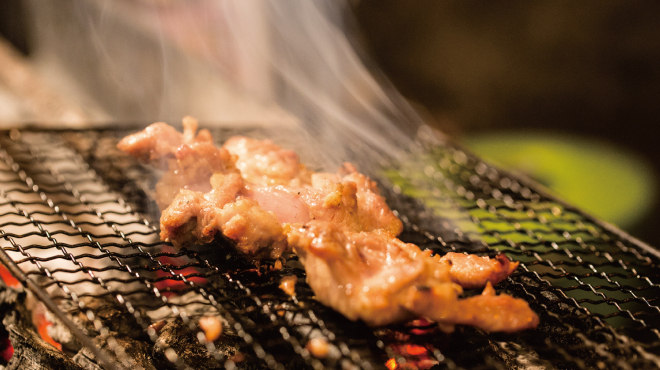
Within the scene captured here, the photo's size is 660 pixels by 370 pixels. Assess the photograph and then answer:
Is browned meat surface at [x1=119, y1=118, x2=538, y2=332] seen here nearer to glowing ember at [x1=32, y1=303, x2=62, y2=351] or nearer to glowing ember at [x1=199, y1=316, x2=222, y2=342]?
glowing ember at [x1=199, y1=316, x2=222, y2=342]

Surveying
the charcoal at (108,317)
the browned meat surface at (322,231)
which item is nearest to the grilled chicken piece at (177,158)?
the browned meat surface at (322,231)

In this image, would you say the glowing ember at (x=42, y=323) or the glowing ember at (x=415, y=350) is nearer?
the glowing ember at (x=415, y=350)

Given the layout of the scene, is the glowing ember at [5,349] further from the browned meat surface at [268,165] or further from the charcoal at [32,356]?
the browned meat surface at [268,165]

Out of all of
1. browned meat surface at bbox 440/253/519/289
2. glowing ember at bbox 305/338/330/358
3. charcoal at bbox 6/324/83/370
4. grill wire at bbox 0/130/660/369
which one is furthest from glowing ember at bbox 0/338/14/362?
browned meat surface at bbox 440/253/519/289

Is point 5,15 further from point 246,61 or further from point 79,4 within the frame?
point 246,61

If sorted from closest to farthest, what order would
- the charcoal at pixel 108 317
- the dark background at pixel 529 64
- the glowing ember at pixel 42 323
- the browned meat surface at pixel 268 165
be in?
the charcoal at pixel 108 317
the glowing ember at pixel 42 323
the browned meat surface at pixel 268 165
the dark background at pixel 529 64

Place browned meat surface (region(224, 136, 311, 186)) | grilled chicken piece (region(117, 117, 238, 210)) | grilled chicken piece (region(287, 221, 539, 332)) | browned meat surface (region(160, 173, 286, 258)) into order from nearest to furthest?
grilled chicken piece (region(287, 221, 539, 332)) < browned meat surface (region(160, 173, 286, 258)) < grilled chicken piece (region(117, 117, 238, 210)) < browned meat surface (region(224, 136, 311, 186))

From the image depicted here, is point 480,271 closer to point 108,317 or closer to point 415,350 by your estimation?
point 415,350
